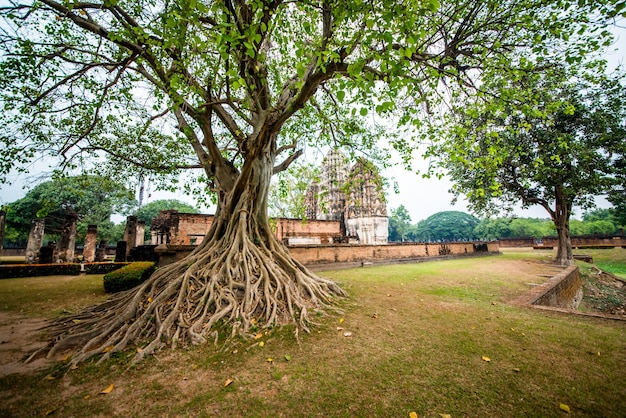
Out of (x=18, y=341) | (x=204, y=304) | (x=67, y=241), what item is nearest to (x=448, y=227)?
(x=67, y=241)

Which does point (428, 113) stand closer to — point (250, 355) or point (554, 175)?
point (250, 355)

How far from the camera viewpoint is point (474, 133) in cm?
489

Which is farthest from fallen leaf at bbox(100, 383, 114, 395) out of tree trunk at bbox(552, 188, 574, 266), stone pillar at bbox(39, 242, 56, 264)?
tree trunk at bbox(552, 188, 574, 266)

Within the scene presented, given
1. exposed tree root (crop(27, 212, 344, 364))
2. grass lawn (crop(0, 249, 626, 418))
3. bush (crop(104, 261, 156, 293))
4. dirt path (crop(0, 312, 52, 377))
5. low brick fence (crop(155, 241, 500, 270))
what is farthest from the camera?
low brick fence (crop(155, 241, 500, 270))

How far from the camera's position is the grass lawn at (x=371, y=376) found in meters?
2.03

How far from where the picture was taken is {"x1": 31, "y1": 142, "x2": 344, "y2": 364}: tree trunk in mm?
3363

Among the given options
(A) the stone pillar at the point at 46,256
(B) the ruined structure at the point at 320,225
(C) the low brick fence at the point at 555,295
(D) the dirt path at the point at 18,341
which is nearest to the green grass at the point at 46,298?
(D) the dirt path at the point at 18,341

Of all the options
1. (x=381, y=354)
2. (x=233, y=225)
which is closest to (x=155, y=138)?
(x=233, y=225)

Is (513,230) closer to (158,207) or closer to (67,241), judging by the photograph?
(67,241)

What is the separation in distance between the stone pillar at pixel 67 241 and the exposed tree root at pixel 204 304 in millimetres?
13505

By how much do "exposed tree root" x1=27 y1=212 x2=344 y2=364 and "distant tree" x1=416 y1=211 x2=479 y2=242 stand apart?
75006mm

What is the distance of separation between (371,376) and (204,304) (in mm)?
2794

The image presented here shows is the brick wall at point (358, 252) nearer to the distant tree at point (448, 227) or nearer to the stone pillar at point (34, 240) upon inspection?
the stone pillar at point (34, 240)

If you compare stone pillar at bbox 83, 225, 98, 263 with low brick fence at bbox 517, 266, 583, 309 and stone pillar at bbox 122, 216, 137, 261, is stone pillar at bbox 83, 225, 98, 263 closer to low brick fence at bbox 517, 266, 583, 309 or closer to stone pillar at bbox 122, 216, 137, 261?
stone pillar at bbox 122, 216, 137, 261
